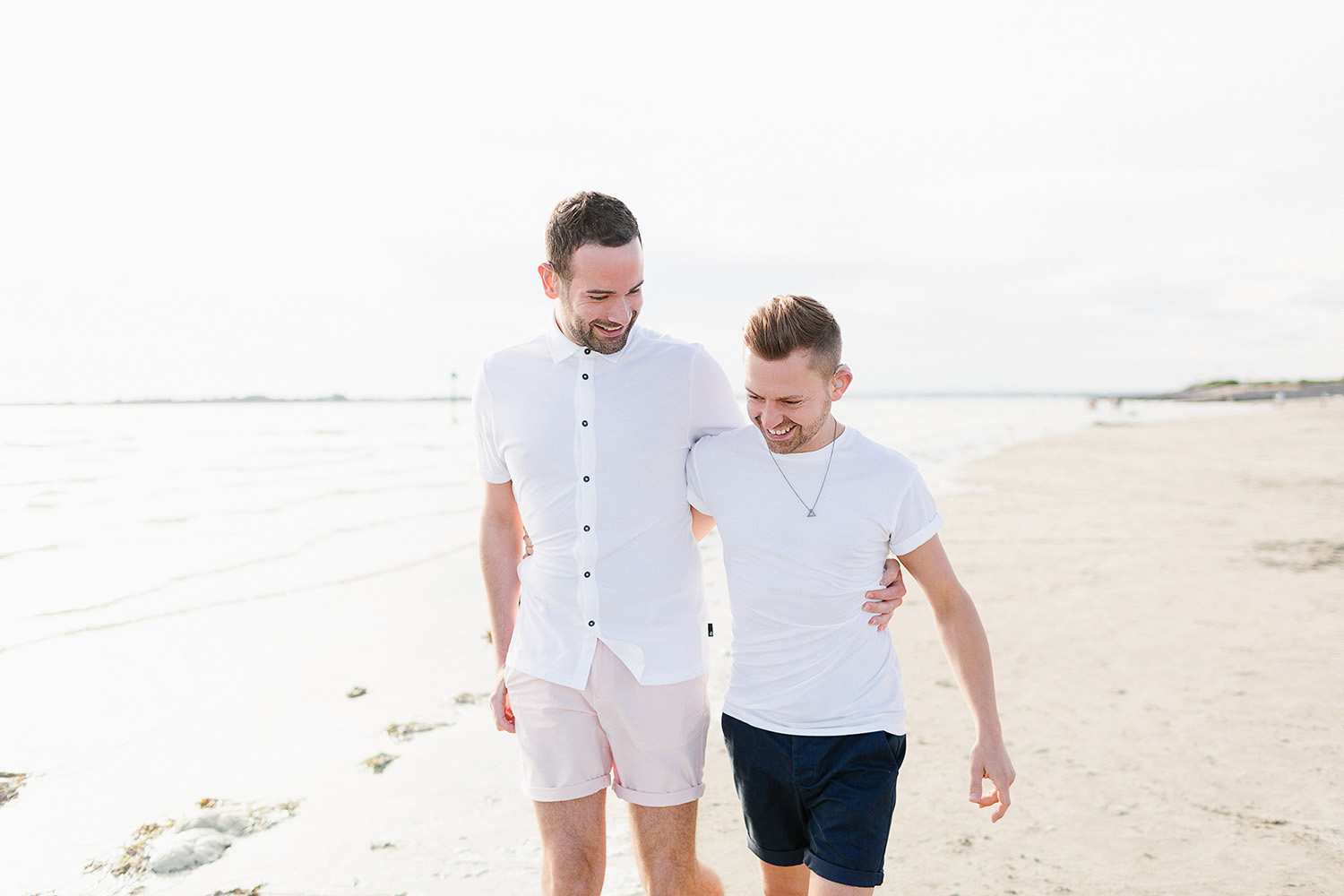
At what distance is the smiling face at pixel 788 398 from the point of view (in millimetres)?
2365

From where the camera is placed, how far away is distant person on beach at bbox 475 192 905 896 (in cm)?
255

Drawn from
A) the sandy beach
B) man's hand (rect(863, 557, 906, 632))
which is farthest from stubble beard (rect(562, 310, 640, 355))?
the sandy beach

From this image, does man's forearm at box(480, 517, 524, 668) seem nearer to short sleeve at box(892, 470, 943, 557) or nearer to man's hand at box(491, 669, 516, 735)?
man's hand at box(491, 669, 516, 735)

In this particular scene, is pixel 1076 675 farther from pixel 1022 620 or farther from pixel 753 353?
pixel 753 353

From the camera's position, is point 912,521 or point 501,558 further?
point 501,558

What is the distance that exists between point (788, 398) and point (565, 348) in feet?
2.48

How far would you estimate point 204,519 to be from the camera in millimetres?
13000

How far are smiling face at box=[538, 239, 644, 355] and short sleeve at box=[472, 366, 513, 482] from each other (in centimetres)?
43

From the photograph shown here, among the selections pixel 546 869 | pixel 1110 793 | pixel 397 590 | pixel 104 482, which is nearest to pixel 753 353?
pixel 546 869

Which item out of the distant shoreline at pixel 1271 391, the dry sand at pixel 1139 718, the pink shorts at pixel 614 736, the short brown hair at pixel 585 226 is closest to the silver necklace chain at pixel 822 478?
the pink shorts at pixel 614 736

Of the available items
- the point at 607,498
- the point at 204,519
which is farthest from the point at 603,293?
the point at 204,519

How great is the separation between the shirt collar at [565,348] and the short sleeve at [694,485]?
1.29 ft

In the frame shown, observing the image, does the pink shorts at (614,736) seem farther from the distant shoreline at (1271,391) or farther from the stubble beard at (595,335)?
the distant shoreline at (1271,391)

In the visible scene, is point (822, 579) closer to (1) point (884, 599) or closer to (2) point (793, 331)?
(1) point (884, 599)
